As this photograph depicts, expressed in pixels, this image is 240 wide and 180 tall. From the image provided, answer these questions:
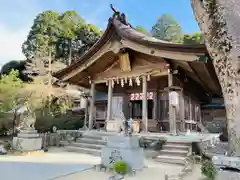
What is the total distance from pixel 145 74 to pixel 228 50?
818 centimetres

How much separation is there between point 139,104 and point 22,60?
18.9m

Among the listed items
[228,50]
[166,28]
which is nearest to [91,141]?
[228,50]

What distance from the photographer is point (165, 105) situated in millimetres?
12320

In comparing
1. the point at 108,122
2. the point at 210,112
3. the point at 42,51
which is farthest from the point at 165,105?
the point at 42,51

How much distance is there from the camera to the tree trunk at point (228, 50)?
2.83 m

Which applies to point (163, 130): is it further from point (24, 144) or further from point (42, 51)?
point (42, 51)

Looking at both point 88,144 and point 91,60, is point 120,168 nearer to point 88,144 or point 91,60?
point 88,144

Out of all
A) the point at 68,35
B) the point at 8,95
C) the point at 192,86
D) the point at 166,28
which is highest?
the point at 166,28

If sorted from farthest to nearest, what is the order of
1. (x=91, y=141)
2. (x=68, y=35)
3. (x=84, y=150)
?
(x=68, y=35) < (x=91, y=141) < (x=84, y=150)

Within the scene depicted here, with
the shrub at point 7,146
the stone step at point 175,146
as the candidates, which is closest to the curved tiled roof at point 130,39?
the stone step at point 175,146

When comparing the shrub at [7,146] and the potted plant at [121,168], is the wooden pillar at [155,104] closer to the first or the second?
the potted plant at [121,168]

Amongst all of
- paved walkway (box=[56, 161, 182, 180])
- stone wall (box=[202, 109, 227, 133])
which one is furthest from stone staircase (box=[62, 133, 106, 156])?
stone wall (box=[202, 109, 227, 133])

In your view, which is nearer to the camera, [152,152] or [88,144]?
[152,152]

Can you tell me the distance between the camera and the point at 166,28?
4744 centimetres
